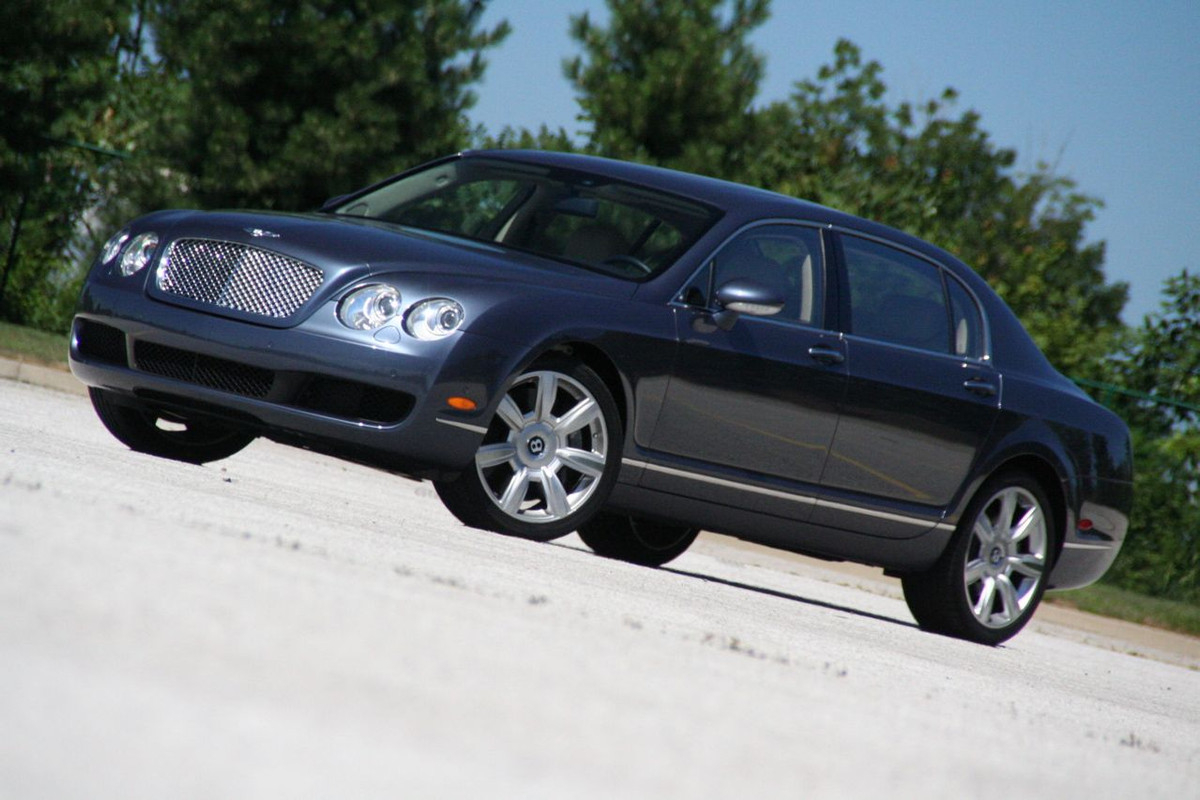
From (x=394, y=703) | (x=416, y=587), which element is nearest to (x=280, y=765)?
(x=394, y=703)

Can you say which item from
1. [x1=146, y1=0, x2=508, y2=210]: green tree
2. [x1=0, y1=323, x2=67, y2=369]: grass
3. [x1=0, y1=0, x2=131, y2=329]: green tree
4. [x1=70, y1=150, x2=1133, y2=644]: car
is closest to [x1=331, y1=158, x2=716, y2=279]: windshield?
[x1=70, y1=150, x2=1133, y2=644]: car

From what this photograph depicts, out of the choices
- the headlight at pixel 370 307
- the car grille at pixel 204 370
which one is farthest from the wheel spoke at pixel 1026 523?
the car grille at pixel 204 370

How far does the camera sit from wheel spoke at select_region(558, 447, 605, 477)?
284 inches

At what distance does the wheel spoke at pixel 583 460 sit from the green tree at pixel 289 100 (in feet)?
32.0

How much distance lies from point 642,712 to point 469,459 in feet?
10.3

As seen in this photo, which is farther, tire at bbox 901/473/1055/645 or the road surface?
tire at bbox 901/473/1055/645

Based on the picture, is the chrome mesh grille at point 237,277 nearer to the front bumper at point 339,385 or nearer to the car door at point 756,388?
the front bumper at point 339,385

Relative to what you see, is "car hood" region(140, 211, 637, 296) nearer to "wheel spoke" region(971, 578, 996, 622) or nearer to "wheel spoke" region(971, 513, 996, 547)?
"wheel spoke" region(971, 513, 996, 547)

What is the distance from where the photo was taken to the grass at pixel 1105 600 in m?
13.1

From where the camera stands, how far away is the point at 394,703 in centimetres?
351

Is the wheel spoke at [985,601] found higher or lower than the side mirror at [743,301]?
lower

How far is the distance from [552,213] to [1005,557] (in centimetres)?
276

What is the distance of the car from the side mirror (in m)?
0.01

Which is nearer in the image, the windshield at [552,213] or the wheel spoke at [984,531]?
the windshield at [552,213]
